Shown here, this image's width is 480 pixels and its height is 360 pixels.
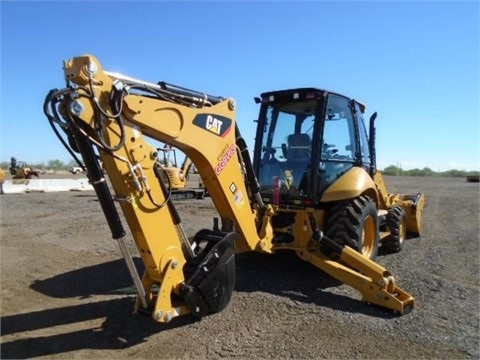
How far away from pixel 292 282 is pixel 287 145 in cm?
198

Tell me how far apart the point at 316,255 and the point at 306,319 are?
46.0 inches

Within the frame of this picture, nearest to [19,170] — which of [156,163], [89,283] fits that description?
[89,283]

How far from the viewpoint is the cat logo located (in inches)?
175

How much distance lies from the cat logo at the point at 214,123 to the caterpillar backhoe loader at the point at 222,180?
0.01 metres

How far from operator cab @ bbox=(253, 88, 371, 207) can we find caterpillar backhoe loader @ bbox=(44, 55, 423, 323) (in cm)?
2

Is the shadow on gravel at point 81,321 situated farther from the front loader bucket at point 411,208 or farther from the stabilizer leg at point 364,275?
the front loader bucket at point 411,208

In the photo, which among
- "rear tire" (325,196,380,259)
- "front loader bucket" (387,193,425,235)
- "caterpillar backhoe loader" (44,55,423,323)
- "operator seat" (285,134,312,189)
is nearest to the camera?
"caterpillar backhoe loader" (44,55,423,323)

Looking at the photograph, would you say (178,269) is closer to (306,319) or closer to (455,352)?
(306,319)

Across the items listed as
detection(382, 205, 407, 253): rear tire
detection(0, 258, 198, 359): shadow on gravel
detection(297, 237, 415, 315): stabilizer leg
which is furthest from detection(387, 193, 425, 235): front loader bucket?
detection(0, 258, 198, 359): shadow on gravel

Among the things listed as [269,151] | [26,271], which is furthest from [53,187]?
[269,151]

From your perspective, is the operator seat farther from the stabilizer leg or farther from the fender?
the stabilizer leg

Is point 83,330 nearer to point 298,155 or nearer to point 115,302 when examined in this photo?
point 115,302

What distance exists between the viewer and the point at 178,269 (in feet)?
13.5

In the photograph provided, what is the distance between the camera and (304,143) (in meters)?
6.20
